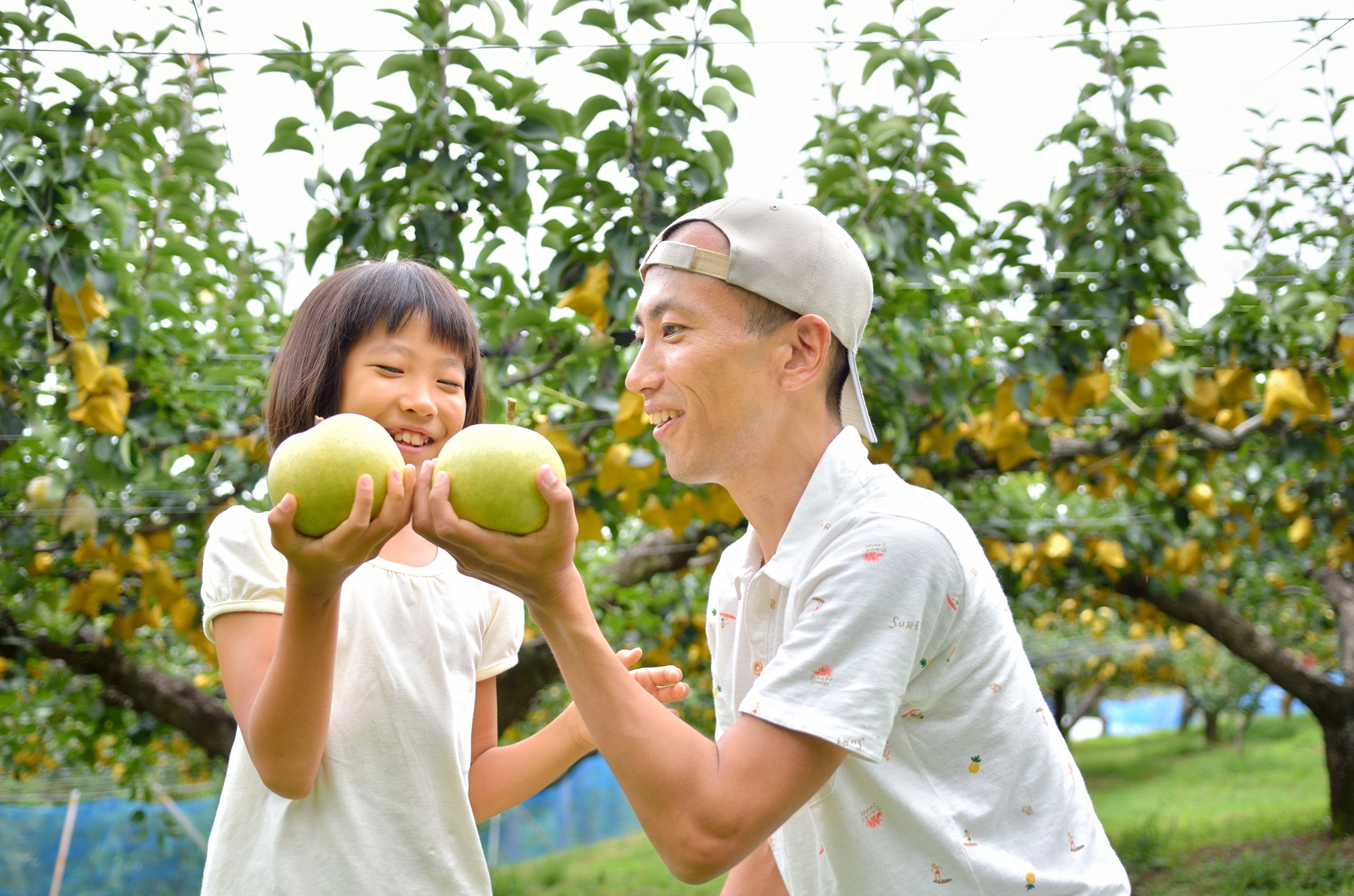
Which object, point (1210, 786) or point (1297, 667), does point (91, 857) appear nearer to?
point (1297, 667)

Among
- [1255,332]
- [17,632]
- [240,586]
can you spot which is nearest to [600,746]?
[240,586]

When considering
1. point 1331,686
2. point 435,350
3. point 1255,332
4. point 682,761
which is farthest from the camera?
point 1331,686

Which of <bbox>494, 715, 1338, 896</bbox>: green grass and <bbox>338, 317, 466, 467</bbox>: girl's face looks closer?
<bbox>338, 317, 466, 467</bbox>: girl's face

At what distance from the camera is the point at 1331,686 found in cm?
664

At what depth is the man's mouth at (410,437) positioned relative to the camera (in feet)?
4.00

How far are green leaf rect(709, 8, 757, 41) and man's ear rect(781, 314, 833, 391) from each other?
118 cm

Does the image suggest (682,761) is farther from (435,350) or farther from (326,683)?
(435,350)

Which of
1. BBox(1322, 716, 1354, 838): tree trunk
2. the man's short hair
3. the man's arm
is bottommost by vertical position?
BBox(1322, 716, 1354, 838): tree trunk

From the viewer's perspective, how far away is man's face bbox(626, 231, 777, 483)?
1.17 m

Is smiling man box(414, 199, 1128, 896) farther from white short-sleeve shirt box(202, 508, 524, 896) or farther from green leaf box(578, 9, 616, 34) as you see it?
green leaf box(578, 9, 616, 34)

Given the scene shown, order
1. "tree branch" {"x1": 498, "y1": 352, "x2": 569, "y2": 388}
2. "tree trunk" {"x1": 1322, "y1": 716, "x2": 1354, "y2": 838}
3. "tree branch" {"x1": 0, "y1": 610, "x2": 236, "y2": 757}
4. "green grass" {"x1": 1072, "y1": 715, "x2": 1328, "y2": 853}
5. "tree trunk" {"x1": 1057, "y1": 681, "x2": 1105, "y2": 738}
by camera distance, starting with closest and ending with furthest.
A: "tree branch" {"x1": 498, "y1": 352, "x2": 569, "y2": 388}, "tree branch" {"x1": 0, "y1": 610, "x2": 236, "y2": 757}, "tree trunk" {"x1": 1322, "y1": 716, "x2": 1354, "y2": 838}, "green grass" {"x1": 1072, "y1": 715, "x2": 1328, "y2": 853}, "tree trunk" {"x1": 1057, "y1": 681, "x2": 1105, "y2": 738}

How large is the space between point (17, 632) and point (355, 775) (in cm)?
384

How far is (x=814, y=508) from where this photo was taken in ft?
3.74

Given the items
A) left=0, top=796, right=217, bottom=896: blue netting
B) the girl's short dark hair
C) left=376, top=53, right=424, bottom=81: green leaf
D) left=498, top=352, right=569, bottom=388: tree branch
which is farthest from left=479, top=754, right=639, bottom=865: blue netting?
the girl's short dark hair
